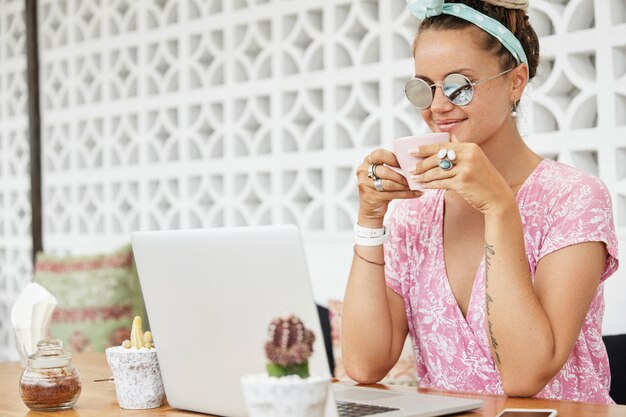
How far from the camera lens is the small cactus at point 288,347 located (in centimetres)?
107

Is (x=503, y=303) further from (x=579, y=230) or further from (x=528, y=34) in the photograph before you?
(x=528, y=34)

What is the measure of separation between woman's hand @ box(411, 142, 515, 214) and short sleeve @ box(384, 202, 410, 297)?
0.40m

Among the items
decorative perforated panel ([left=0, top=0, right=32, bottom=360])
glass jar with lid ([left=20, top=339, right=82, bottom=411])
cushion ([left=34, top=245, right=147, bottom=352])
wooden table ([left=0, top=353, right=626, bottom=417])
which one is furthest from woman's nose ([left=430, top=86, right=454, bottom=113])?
decorative perforated panel ([left=0, top=0, right=32, bottom=360])

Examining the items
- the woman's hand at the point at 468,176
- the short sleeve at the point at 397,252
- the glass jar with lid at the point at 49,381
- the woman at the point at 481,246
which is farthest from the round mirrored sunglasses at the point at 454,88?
the glass jar with lid at the point at 49,381

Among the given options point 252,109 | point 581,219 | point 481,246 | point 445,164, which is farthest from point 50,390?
point 252,109

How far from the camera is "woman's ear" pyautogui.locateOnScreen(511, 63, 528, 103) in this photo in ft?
6.37

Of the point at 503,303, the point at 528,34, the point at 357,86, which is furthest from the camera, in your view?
the point at 357,86

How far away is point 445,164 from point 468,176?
43 mm

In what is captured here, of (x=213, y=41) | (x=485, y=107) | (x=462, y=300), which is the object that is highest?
(x=213, y=41)

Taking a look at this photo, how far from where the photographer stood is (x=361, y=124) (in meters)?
3.38

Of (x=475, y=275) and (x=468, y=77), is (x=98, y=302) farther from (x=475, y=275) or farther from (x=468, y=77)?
(x=468, y=77)

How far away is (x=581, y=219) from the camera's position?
71.0 inches

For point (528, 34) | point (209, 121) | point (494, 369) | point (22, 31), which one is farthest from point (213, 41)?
point (494, 369)

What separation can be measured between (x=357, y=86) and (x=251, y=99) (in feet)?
1.66
